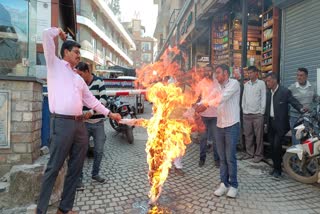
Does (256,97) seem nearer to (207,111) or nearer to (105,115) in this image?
(207,111)

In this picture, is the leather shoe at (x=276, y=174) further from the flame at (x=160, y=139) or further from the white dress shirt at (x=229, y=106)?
the flame at (x=160, y=139)

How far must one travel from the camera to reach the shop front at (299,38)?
6.32 m

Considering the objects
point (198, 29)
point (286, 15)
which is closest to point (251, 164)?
point (286, 15)

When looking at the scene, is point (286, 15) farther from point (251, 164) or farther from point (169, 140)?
point (169, 140)

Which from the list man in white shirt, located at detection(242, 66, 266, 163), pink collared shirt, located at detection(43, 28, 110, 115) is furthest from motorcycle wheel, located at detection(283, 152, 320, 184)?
pink collared shirt, located at detection(43, 28, 110, 115)

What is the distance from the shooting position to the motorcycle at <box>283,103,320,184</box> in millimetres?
4641

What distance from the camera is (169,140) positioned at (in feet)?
13.5

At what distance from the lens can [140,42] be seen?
82750mm

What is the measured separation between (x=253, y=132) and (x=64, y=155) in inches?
185

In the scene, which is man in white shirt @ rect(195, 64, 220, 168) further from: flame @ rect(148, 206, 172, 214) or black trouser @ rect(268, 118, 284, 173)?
flame @ rect(148, 206, 172, 214)

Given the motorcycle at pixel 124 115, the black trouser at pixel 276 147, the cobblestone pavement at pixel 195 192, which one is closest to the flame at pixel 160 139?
the cobblestone pavement at pixel 195 192

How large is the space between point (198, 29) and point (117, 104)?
Answer: 22.5ft

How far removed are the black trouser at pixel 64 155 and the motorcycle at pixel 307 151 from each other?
3.77 meters

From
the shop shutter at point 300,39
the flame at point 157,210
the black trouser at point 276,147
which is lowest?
the flame at point 157,210
